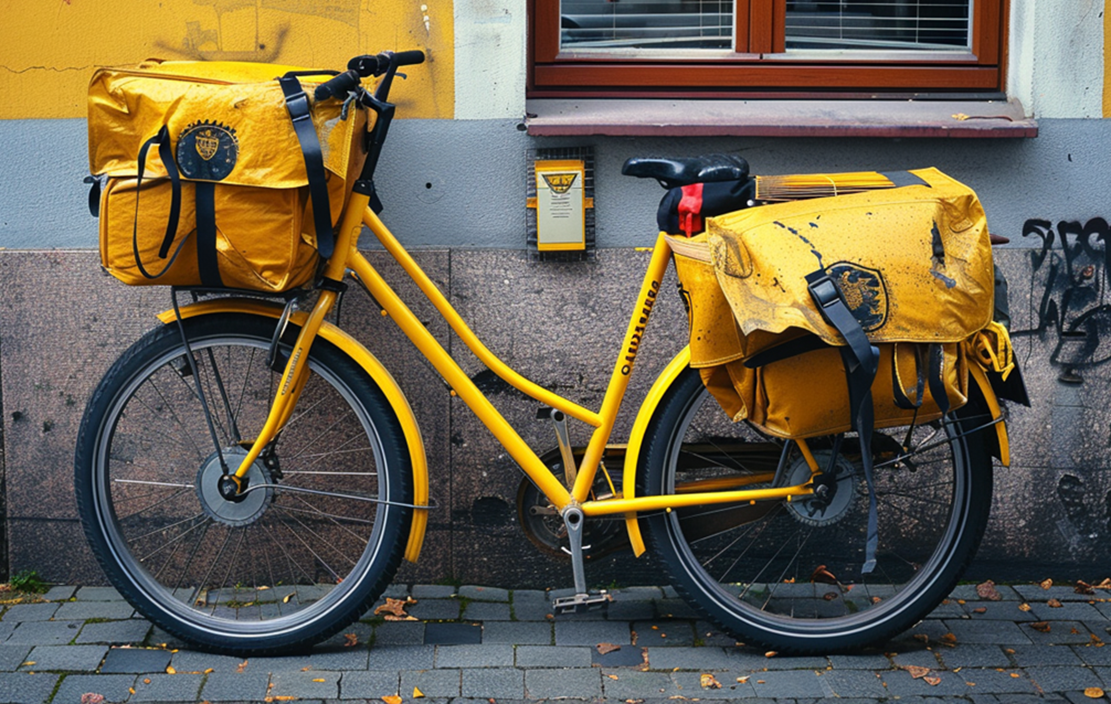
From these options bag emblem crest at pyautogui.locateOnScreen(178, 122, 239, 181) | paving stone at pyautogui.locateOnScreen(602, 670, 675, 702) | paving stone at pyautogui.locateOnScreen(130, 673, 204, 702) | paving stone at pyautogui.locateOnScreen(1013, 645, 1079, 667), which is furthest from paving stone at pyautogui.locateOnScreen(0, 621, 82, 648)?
paving stone at pyautogui.locateOnScreen(1013, 645, 1079, 667)

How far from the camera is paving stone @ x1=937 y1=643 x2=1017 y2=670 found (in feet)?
11.3

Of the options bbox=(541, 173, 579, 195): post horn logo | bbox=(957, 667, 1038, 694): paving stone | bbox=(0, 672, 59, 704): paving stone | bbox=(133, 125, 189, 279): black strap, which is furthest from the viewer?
bbox=(541, 173, 579, 195): post horn logo

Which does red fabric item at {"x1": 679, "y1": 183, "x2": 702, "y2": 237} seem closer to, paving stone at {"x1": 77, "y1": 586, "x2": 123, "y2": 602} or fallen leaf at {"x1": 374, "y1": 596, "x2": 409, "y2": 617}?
fallen leaf at {"x1": 374, "y1": 596, "x2": 409, "y2": 617}

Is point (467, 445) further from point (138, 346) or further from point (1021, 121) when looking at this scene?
point (1021, 121)

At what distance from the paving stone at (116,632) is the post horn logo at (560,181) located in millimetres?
1930

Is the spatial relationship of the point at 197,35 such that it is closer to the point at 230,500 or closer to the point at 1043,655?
the point at 230,500

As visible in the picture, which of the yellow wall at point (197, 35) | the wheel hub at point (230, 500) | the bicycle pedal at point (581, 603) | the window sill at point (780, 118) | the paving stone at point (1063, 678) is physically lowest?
the paving stone at point (1063, 678)

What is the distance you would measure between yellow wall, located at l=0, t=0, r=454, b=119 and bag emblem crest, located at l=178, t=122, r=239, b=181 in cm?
89

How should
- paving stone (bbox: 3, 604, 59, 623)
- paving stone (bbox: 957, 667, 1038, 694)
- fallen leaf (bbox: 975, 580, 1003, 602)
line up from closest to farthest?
paving stone (bbox: 957, 667, 1038, 694) → paving stone (bbox: 3, 604, 59, 623) → fallen leaf (bbox: 975, 580, 1003, 602)

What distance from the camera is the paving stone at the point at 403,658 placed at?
134 inches

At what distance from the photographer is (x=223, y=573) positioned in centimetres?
405

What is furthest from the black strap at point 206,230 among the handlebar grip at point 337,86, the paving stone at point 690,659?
the paving stone at point 690,659

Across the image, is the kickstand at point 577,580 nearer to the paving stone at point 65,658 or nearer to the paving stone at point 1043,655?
the paving stone at point 1043,655

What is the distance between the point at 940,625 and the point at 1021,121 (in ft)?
5.60
